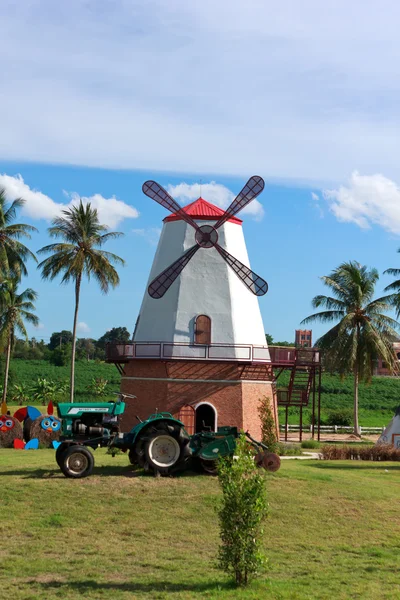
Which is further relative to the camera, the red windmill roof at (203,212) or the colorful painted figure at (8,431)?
the red windmill roof at (203,212)

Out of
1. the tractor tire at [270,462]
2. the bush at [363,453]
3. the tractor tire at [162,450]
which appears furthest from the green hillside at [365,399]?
the tractor tire at [162,450]

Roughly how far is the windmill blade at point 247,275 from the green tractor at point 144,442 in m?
15.2

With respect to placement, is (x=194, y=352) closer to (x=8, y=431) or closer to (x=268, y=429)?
(x=268, y=429)

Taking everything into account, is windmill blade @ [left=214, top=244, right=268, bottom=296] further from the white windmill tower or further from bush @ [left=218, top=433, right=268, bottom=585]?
bush @ [left=218, top=433, right=268, bottom=585]

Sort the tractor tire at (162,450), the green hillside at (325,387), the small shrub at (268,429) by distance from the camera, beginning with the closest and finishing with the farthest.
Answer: the tractor tire at (162,450) < the small shrub at (268,429) < the green hillside at (325,387)

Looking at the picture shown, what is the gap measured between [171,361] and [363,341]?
18.8 meters

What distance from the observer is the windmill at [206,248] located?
1315 inches

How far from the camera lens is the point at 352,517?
16906mm

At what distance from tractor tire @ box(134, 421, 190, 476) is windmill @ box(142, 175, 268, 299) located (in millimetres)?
15312

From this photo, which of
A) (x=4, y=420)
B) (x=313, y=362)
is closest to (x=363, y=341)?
(x=313, y=362)

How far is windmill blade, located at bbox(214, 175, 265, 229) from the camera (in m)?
34.0

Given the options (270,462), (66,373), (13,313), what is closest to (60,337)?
(66,373)

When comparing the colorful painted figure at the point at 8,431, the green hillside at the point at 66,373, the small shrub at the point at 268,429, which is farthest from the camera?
the green hillside at the point at 66,373

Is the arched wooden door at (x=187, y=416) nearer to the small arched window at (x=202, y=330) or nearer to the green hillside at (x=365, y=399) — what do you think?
the small arched window at (x=202, y=330)
